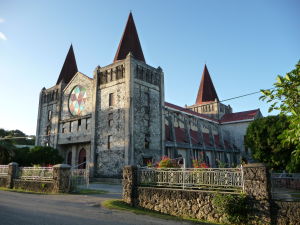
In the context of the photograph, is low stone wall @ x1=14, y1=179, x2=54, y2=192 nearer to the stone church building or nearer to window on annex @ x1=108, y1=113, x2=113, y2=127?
the stone church building

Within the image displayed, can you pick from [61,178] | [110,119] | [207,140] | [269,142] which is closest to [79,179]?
[61,178]

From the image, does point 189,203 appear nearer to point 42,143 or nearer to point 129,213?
point 129,213

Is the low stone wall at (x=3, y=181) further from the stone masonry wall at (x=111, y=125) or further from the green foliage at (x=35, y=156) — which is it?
the stone masonry wall at (x=111, y=125)

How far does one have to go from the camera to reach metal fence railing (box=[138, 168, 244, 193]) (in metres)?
8.97

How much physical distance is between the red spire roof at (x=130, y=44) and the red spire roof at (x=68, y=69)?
12372mm

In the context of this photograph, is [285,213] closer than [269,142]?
Yes

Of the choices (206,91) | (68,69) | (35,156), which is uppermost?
(206,91)

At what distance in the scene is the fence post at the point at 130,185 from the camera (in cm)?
1158

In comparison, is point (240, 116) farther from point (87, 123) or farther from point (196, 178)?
point (196, 178)

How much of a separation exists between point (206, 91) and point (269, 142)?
34.1 m

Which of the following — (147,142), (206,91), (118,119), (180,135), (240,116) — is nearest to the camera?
(118,119)

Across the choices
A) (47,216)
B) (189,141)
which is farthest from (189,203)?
(189,141)

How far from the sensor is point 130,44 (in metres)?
33.3

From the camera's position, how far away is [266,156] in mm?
24500
